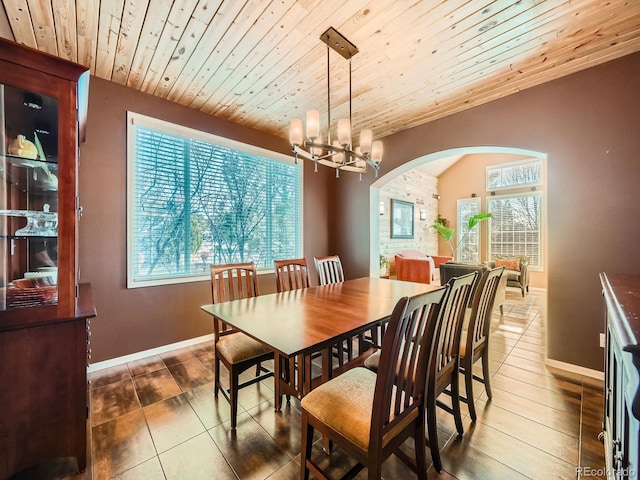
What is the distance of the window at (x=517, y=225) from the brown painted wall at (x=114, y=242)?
7.33 meters

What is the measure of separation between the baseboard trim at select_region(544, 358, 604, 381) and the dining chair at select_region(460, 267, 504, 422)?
1.09 m

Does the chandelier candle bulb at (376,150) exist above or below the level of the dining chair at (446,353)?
above

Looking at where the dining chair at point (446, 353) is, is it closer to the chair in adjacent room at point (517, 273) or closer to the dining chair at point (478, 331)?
the dining chair at point (478, 331)

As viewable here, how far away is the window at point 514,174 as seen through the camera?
244 inches

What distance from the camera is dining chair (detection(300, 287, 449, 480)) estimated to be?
99 cm

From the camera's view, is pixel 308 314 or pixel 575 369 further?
pixel 575 369

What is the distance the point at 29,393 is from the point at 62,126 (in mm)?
1375

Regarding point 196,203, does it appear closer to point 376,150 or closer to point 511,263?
point 376,150

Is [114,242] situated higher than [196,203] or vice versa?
[196,203]

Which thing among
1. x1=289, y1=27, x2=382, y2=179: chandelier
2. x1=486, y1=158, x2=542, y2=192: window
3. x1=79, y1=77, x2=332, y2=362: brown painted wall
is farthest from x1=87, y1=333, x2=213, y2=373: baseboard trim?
x1=486, y1=158, x2=542, y2=192: window

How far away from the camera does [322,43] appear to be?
6.56ft

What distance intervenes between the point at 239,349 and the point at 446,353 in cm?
132

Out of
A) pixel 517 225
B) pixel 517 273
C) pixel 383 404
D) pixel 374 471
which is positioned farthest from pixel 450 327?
pixel 517 225

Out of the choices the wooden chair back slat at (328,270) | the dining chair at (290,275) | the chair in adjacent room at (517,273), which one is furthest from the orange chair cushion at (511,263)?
the dining chair at (290,275)
